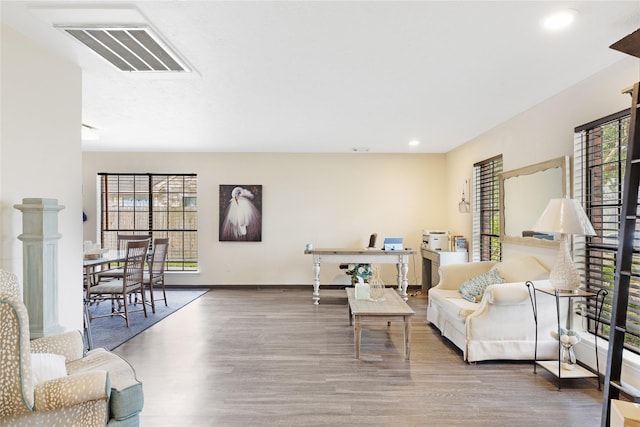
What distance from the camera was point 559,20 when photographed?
219 centimetres

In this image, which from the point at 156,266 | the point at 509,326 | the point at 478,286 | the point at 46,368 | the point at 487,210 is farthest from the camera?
the point at 156,266

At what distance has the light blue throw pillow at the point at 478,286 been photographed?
155 inches

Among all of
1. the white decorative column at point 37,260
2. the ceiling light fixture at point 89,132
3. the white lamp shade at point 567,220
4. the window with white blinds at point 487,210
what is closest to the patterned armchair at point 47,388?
the white decorative column at point 37,260

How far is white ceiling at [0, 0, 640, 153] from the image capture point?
2.11 meters

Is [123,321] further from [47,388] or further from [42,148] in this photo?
[47,388]

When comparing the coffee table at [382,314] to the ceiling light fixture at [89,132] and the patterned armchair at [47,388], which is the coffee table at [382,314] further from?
the ceiling light fixture at [89,132]

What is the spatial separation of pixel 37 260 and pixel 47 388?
3.77ft

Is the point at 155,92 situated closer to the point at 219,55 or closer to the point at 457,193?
the point at 219,55

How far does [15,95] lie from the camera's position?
94.5 inches

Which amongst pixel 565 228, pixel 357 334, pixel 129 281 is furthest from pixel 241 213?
pixel 565 228

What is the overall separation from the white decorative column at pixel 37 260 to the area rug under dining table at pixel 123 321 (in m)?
1.47

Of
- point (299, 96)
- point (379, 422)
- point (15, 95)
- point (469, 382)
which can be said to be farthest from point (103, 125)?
point (469, 382)

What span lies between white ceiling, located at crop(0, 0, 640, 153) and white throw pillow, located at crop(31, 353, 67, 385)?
1921 millimetres

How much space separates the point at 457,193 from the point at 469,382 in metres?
3.98
